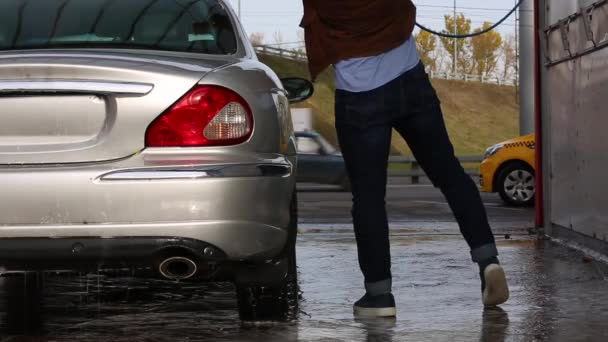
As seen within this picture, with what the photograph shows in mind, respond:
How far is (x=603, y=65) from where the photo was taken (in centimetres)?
789

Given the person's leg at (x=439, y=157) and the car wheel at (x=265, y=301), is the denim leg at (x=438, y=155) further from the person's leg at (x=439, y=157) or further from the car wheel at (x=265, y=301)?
the car wheel at (x=265, y=301)

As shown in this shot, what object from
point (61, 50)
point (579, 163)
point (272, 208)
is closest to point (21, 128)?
point (61, 50)

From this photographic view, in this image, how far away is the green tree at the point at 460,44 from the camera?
385 ft

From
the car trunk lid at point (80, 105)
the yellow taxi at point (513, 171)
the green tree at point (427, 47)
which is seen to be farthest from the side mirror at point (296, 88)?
the green tree at point (427, 47)

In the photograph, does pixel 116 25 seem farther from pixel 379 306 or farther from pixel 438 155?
pixel 379 306

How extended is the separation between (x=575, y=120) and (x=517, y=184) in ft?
30.3

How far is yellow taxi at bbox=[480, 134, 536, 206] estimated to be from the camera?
1788 centimetres

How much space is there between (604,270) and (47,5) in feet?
11.4

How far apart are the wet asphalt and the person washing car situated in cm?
26

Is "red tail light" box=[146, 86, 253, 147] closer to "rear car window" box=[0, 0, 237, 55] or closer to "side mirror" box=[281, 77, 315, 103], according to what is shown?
"rear car window" box=[0, 0, 237, 55]

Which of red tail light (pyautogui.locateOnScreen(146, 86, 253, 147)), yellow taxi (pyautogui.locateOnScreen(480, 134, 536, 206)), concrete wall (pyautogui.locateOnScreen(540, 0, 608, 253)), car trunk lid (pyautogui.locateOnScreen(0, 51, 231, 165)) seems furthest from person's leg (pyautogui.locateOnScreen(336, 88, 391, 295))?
yellow taxi (pyautogui.locateOnScreen(480, 134, 536, 206))

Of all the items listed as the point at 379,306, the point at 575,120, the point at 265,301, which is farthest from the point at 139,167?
the point at 575,120

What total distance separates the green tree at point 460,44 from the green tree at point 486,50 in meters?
0.77

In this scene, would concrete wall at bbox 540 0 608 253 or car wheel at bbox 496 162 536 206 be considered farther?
car wheel at bbox 496 162 536 206
